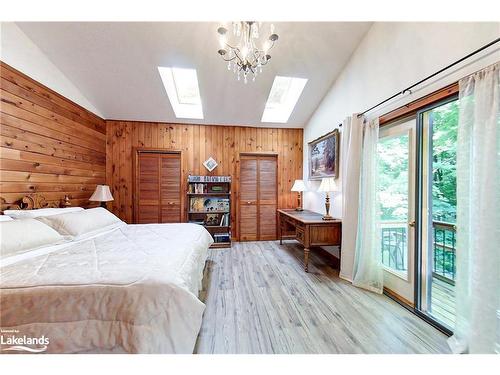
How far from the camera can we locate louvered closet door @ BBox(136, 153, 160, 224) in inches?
160

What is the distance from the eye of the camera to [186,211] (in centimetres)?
416

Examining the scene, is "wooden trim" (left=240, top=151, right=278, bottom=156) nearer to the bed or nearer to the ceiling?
the ceiling

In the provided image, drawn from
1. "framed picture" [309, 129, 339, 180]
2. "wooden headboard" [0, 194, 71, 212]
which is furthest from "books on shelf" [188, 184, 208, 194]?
"framed picture" [309, 129, 339, 180]

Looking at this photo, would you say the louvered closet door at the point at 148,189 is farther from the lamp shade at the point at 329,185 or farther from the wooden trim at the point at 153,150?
the lamp shade at the point at 329,185

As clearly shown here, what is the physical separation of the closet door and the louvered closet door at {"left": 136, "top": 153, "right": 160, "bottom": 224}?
69.5 inches

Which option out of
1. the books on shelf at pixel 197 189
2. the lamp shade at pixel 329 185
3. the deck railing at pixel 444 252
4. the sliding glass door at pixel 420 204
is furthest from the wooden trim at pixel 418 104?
the books on shelf at pixel 197 189

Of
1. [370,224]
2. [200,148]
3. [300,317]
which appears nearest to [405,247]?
[370,224]

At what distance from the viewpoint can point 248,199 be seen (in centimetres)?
438

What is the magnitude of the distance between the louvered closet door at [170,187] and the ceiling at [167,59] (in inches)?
37.5

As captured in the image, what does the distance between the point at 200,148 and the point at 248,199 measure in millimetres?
1518

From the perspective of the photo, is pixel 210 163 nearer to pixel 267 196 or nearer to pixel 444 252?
pixel 267 196

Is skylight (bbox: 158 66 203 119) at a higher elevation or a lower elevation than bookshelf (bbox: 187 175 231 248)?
higher
